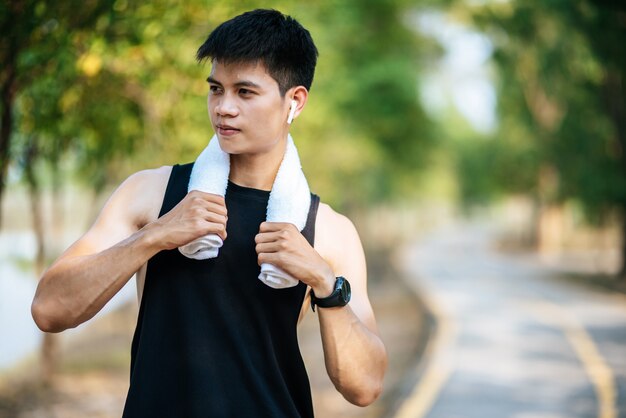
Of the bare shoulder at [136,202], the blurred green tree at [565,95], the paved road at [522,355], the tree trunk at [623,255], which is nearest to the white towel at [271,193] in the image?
the bare shoulder at [136,202]

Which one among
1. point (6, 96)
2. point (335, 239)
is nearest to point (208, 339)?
point (335, 239)

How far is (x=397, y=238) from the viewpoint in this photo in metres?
50.7

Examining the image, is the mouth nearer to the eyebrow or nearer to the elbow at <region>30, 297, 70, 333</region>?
the eyebrow

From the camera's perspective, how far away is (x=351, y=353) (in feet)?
8.09

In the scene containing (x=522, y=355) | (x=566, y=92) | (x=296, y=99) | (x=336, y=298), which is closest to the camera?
(x=336, y=298)

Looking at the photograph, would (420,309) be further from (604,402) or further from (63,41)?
(63,41)

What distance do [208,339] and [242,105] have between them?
2.05 feet

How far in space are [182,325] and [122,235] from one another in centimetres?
31

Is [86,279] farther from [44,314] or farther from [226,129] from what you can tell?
[226,129]

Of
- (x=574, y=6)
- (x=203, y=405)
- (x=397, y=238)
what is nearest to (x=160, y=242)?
(x=203, y=405)

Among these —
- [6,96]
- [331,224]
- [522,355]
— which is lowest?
[331,224]

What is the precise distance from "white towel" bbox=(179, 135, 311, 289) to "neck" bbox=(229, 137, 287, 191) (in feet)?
0.12

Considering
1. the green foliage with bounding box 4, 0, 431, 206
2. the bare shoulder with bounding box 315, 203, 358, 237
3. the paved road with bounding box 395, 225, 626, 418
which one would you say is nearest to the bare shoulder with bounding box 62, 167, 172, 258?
the bare shoulder with bounding box 315, 203, 358, 237

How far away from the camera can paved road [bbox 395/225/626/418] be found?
34.0 feet
